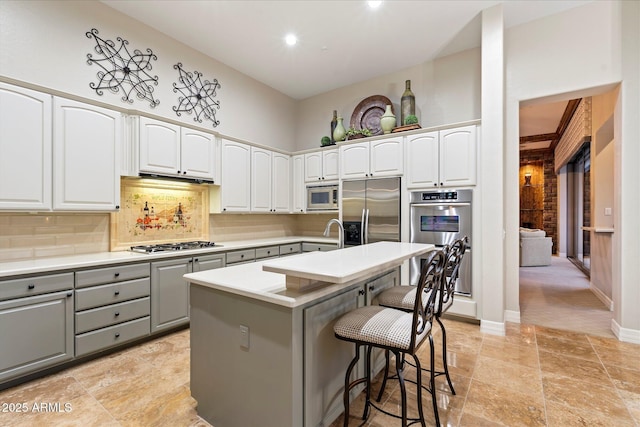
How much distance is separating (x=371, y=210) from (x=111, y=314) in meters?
3.08

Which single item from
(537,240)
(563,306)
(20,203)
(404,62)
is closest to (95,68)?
(20,203)

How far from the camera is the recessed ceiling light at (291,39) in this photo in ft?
12.0

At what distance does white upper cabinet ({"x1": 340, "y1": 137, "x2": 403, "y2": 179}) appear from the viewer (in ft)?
12.9

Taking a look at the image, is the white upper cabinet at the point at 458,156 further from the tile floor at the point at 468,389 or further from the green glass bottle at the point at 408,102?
the tile floor at the point at 468,389

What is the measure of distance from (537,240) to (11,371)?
907 centimetres

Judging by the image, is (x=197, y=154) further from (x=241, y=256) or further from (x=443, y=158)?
(x=443, y=158)

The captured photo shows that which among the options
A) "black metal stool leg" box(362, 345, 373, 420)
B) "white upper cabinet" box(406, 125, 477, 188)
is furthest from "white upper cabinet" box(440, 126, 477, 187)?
"black metal stool leg" box(362, 345, 373, 420)

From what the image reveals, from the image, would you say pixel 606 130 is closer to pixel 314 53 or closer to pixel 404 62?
pixel 404 62

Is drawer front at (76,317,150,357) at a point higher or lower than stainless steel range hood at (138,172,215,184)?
lower

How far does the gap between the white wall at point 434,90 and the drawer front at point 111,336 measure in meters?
4.06

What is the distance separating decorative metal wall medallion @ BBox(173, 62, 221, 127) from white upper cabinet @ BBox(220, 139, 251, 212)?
19.3 inches

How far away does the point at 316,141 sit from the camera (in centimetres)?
546

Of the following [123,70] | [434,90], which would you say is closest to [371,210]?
[434,90]

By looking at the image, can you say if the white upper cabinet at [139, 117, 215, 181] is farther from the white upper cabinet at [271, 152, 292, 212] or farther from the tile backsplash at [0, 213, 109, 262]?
the white upper cabinet at [271, 152, 292, 212]
